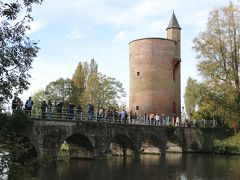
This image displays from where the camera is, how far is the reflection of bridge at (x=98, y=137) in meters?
18.6

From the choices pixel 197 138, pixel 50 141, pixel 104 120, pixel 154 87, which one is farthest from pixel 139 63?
pixel 50 141

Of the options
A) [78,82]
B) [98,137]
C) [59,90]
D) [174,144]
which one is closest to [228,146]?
[174,144]

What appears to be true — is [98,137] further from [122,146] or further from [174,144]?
[174,144]

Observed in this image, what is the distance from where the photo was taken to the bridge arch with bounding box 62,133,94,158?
864 inches

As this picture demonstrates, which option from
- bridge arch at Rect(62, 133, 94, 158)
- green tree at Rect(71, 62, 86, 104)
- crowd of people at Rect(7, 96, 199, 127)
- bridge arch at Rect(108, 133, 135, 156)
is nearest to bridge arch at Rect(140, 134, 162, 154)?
crowd of people at Rect(7, 96, 199, 127)

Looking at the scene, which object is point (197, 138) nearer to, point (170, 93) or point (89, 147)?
point (170, 93)

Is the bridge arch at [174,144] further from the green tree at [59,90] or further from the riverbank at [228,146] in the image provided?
the green tree at [59,90]

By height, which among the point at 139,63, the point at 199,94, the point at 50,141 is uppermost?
the point at 139,63

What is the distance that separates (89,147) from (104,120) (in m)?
2.08

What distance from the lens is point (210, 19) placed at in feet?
86.1

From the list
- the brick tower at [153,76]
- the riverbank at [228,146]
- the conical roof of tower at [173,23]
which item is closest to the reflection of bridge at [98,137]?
the riverbank at [228,146]

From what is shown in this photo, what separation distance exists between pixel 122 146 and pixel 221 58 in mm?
9486

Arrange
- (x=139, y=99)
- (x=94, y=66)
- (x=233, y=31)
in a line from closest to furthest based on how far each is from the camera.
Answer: (x=233, y=31) < (x=139, y=99) < (x=94, y=66)

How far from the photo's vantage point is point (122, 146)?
27031mm
